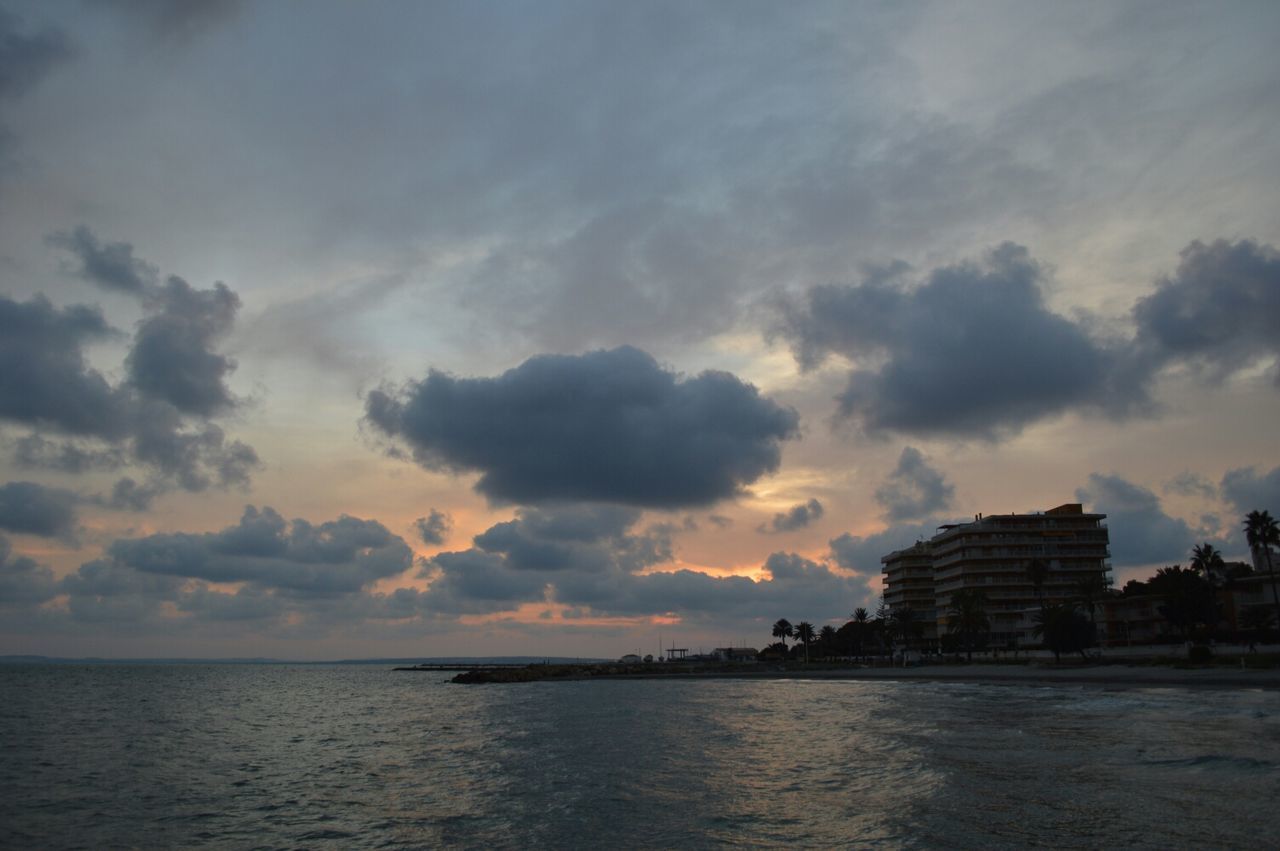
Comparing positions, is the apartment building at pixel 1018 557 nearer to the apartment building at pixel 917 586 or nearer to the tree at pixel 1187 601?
the apartment building at pixel 917 586

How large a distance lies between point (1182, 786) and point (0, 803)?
41095mm

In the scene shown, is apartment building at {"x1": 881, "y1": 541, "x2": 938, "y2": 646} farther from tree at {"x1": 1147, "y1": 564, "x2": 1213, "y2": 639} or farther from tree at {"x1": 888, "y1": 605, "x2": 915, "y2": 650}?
tree at {"x1": 1147, "y1": 564, "x2": 1213, "y2": 639}

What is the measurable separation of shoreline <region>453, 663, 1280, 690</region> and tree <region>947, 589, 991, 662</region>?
1269 centimetres

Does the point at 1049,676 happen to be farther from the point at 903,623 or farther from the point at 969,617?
the point at 903,623

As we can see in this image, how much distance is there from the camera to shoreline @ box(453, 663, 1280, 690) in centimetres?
7031

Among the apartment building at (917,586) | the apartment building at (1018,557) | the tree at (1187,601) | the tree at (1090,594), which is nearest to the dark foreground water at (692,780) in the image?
the tree at (1187,601)

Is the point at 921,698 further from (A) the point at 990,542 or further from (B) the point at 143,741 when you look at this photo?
(A) the point at 990,542

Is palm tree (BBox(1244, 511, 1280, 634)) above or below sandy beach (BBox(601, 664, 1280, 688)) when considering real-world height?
above

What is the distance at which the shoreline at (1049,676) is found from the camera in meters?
70.3

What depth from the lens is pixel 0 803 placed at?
30812 mm

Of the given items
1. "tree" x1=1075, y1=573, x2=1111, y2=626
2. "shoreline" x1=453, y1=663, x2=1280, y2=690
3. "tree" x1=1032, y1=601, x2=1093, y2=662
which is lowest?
"shoreline" x1=453, y1=663, x2=1280, y2=690

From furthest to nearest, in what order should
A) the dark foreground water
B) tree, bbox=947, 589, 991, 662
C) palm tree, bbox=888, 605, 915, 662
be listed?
palm tree, bbox=888, 605, 915, 662 → tree, bbox=947, 589, 991, 662 → the dark foreground water

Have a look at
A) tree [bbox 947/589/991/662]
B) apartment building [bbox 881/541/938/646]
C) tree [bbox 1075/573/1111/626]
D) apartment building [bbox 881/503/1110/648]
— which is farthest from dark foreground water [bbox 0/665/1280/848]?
apartment building [bbox 881/541/938/646]

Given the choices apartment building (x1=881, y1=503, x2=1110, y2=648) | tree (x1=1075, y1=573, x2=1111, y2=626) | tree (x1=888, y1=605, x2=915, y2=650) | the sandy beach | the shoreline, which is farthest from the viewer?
tree (x1=888, y1=605, x2=915, y2=650)
